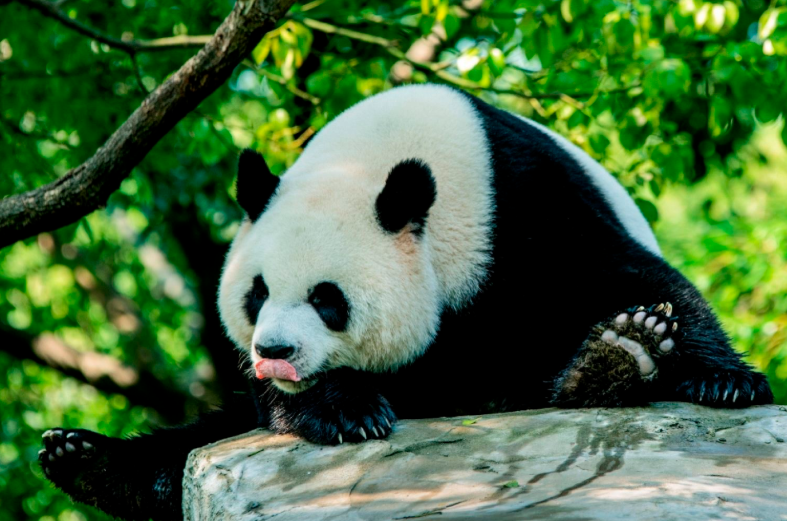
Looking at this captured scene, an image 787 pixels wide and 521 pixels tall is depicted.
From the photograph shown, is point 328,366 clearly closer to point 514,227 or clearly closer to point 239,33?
point 514,227

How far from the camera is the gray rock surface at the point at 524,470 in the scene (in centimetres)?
252

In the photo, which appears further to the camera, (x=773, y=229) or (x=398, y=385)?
(x=773, y=229)

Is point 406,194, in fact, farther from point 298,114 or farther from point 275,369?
point 298,114

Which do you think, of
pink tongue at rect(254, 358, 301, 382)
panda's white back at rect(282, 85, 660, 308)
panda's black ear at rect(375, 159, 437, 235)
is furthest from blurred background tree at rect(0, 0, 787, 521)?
panda's black ear at rect(375, 159, 437, 235)

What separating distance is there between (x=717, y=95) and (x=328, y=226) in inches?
110

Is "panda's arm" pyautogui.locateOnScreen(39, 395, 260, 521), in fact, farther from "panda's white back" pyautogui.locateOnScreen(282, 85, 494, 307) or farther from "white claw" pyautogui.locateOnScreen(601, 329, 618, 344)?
"white claw" pyautogui.locateOnScreen(601, 329, 618, 344)

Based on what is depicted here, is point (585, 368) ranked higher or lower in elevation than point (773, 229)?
lower

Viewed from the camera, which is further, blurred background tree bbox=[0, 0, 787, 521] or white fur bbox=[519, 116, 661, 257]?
blurred background tree bbox=[0, 0, 787, 521]

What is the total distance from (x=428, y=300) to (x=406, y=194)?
0.50m

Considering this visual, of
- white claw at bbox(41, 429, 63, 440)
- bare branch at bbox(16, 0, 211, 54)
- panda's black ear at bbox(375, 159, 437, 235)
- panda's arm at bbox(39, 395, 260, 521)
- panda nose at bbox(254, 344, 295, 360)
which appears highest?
bare branch at bbox(16, 0, 211, 54)

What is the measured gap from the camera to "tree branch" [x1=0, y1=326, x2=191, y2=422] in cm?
962

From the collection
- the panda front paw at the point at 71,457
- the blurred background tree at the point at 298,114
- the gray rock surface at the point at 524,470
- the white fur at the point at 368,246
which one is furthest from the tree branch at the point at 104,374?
the gray rock surface at the point at 524,470

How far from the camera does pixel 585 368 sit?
374 centimetres

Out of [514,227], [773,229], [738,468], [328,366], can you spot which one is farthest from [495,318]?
[773,229]
